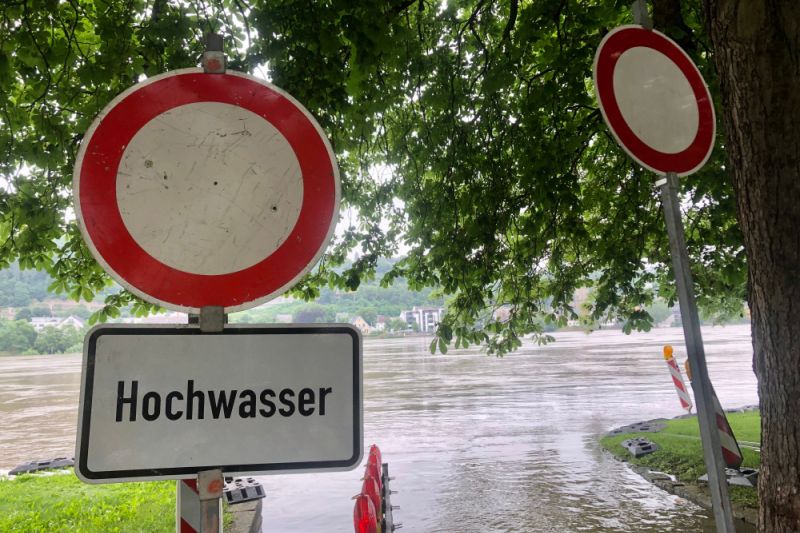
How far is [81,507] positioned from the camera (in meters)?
6.26

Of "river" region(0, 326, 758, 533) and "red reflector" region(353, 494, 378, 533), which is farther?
"river" region(0, 326, 758, 533)

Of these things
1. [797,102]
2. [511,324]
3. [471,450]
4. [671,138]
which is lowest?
[471,450]

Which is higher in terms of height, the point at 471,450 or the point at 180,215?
the point at 180,215

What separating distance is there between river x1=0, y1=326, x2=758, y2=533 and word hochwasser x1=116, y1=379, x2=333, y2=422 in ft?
16.5

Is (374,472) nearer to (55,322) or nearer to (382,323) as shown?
(382,323)

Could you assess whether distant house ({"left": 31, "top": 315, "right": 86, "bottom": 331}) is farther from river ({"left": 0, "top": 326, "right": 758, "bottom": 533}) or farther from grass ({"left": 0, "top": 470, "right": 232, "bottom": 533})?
grass ({"left": 0, "top": 470, "right": 232, "bottom": 533})

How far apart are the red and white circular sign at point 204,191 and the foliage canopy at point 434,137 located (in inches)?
96.3

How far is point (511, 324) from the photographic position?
695cm

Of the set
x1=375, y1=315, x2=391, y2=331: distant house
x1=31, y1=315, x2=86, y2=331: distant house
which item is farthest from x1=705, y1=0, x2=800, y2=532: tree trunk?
x1=375, y1=315, x2=391, y2=331: distant house

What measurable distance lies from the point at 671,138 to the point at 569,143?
4065 mm

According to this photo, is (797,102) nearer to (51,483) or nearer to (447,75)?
(447,75)

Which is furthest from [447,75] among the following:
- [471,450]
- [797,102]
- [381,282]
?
[471,450]

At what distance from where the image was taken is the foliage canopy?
12.6ft

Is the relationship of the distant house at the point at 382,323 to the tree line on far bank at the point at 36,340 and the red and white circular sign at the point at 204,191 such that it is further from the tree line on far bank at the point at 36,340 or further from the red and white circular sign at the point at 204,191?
the red and white circular sign at the point at 204,191
